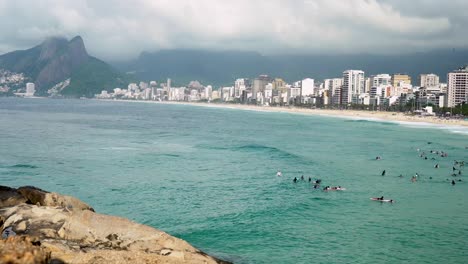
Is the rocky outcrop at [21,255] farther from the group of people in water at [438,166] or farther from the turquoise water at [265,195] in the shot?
the group of people in water at [438,166]

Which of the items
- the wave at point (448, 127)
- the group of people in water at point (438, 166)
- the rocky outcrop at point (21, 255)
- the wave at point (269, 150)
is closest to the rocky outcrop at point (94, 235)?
the rocky outcrop at point (21, 255)

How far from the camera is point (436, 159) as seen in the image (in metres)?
52.9

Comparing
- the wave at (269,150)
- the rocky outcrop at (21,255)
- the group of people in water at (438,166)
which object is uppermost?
the rocky outcrop at (21,255)

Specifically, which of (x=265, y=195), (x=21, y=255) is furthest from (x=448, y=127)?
(x=21, y=255)

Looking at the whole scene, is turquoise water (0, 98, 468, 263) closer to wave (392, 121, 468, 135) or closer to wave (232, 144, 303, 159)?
wave (232, 144, 303, 159)

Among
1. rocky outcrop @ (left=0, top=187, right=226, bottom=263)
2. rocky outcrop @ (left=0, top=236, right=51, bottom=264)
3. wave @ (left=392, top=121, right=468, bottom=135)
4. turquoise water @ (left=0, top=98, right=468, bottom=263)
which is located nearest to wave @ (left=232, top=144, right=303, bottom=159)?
turquoise water @ (left=0, top=98, right=468, bottom=263)

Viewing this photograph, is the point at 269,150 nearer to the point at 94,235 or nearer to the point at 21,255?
the point at 94,235

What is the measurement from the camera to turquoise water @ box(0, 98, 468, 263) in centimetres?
2014

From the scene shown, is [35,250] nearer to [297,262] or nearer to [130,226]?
[130,226]

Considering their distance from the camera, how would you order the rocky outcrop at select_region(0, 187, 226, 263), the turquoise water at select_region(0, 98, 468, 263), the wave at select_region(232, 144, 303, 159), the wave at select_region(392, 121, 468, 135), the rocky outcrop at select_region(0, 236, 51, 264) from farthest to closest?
the wave at select_region(392, 121, 468, 135) → the wave at select_region(232, 144, 303, 159) → the turquoise water at select_region(0, 98, 468, 263) → the rocky outcrop at select_region(0, 187, 226, 263) → the rocky outcrop at select_region(0, 236, 51, 264)

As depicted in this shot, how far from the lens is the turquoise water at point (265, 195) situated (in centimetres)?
2014

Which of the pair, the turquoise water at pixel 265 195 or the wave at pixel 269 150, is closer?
the turquoise water at pixel 265 195

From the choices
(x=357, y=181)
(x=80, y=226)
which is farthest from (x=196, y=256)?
(x=357, y=181)

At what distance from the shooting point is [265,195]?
30.8m
